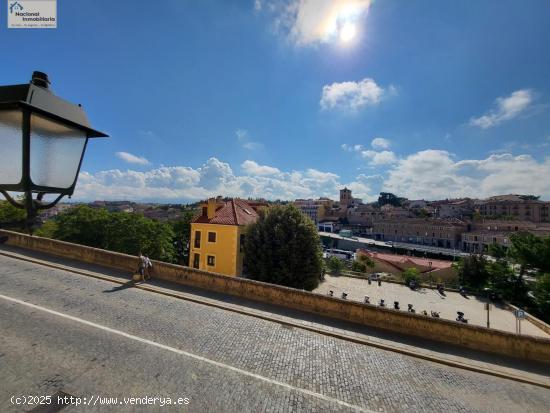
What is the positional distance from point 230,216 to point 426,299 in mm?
21393

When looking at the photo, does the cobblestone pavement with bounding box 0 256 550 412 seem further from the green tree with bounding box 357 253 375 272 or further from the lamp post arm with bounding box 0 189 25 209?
the green tree with bounding box 357 253 375 272

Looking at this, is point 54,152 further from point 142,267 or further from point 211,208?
point 211,208

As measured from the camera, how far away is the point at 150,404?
575 centimetres

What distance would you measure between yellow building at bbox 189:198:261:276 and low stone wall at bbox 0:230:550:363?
1228cm

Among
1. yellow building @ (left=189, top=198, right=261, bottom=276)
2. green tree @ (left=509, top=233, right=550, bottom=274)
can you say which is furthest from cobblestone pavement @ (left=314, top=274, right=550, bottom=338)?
yellow building @ (left=189, top=198, right=261, bottom=276)

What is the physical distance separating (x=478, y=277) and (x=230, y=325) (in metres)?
36.1

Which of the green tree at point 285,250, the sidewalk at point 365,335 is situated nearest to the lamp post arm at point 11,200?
the sidewalk at point 365,335

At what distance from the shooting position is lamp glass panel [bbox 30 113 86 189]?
7.46ft

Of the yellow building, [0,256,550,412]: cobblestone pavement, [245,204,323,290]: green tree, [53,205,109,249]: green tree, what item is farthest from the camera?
[53,205,109,249]: green tree

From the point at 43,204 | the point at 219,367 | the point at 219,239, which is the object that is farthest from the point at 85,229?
the point at 43,204

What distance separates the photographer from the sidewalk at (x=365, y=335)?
8.78 m

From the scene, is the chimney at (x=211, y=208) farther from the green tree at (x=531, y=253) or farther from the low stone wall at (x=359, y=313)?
the green tree at (x=531, y=253)

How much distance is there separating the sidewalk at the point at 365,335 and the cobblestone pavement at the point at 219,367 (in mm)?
381

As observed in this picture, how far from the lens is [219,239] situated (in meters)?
27.1
